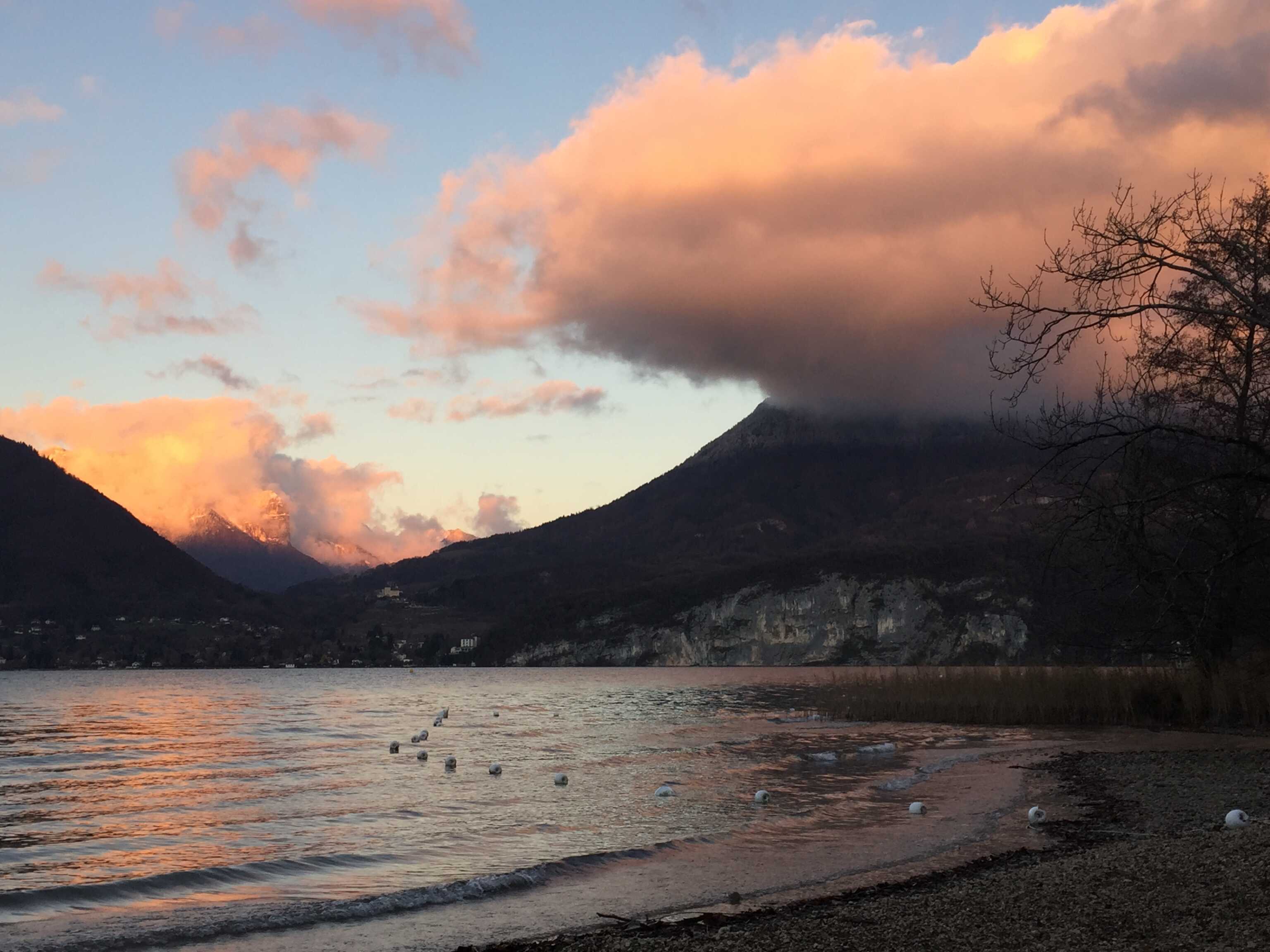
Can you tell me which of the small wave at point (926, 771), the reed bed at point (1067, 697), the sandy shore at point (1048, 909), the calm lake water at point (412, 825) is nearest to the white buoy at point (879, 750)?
the calm lake water at point (412, 825)

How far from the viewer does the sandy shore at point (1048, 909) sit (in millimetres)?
10594

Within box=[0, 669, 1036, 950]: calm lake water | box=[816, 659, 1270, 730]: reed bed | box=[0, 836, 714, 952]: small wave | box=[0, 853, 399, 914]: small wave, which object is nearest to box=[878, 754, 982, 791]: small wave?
box=[0, 669, 1036, 950]: calm lake water

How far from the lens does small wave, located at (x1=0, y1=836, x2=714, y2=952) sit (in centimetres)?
1534

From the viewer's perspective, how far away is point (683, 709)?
77.1 meters

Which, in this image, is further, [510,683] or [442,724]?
[510,683]

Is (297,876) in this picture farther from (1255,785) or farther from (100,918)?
(1255,785)

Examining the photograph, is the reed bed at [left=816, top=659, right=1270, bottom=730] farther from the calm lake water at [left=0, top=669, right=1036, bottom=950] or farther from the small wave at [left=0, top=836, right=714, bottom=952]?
the small wave at [left=0, top=836, right=714, bottom=952]

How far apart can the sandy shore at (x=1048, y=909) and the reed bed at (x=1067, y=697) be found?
18.9m

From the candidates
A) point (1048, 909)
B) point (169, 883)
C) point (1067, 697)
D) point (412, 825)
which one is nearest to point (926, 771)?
point (412, 825)

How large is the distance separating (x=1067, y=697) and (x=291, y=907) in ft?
Result: 130

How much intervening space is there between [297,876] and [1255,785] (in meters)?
20.3

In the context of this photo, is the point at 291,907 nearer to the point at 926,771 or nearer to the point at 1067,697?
the point at 926,771

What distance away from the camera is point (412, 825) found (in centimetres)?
2558

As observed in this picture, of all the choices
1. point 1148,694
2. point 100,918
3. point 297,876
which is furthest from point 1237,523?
point 100,918
